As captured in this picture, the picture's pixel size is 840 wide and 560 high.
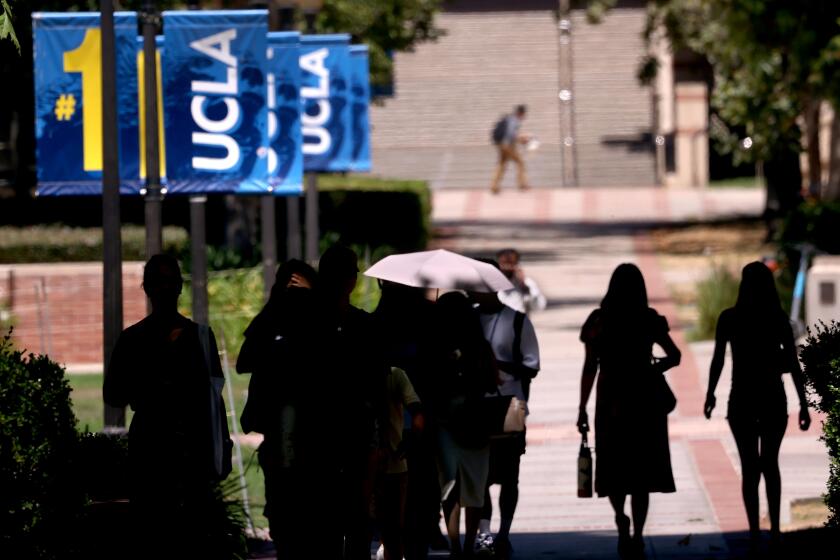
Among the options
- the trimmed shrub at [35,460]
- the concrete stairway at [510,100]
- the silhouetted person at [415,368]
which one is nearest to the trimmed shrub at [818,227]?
the silhouetted person at [415,368]

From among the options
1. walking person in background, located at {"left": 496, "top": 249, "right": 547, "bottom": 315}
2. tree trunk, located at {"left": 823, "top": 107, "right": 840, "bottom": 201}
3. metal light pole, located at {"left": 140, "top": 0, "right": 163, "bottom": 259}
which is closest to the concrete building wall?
tree trunk, located at {"left": 823, "top": 107, "right": 840, "bottom": 201}

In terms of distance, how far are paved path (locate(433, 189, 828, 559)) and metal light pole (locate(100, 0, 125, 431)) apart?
2.77 m

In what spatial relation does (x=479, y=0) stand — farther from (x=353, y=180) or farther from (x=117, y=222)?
(x=117, y=222)

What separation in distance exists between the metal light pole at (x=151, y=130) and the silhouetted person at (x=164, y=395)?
331 centimetres

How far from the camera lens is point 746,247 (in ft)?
93.3

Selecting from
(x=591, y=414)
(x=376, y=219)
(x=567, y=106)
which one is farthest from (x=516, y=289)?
(x=567, y=106)

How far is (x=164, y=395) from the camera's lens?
7.88 m

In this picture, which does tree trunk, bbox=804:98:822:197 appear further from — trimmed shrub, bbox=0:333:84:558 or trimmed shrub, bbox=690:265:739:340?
trimmed shrub, bbox=0:333:84:558

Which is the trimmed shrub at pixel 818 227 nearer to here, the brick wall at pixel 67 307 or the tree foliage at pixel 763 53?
the tree foliage at pixel 763 53

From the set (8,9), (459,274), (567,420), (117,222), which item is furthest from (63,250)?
(8,9)

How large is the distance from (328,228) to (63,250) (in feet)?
16.2

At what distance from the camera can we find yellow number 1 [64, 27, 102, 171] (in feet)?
39.0

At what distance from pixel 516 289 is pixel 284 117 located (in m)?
2.48

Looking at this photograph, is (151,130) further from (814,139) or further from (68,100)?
(814,139)
